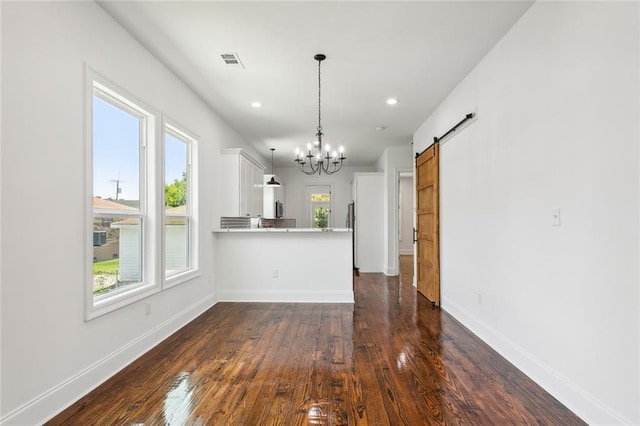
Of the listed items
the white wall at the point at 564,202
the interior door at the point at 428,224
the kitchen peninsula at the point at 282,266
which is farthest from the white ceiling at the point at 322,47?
the kitchen peninsula at the point at 282,266

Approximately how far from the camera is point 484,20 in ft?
8.87

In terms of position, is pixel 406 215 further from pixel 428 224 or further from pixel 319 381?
pixel 319 381

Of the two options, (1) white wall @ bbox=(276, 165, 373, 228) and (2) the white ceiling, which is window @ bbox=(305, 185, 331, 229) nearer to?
(1) white wall @ bbox=(276, 165, 373, 228)

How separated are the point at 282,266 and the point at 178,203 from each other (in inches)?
68.2

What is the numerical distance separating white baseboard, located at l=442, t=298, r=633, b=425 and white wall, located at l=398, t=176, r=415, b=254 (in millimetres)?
7937

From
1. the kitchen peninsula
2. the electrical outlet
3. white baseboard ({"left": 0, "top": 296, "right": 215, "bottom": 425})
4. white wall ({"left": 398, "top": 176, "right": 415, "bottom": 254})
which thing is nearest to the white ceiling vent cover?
the kitchen peninsula

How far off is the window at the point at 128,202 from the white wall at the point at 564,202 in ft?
10.6

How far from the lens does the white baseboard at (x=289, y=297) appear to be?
490cm

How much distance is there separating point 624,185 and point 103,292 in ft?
11.6

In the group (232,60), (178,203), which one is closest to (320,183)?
(178,203)

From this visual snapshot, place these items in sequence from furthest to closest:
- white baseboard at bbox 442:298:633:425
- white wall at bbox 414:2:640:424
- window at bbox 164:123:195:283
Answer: window at bbox 164:123:195:283 < white baseboard at bbox 442:298:633:425 < white wall at bbox 414:2:640:424

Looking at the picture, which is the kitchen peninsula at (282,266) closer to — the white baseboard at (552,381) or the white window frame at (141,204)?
the white window frame at (141,204)

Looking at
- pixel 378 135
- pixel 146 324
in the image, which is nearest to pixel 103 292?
pixel 146 324

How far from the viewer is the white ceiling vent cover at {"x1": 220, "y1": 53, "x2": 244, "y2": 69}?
3.26m
